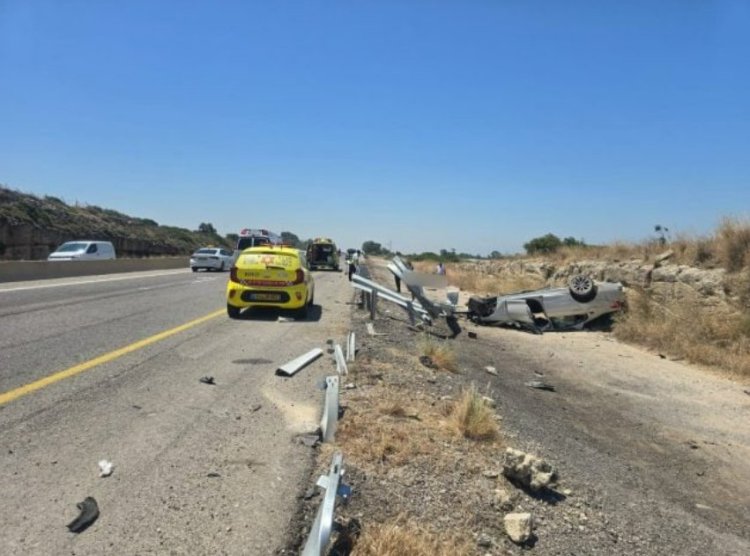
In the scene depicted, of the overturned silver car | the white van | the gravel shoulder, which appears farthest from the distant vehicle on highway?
the gravel shoulder

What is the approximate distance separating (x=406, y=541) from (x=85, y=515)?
77.9 inches

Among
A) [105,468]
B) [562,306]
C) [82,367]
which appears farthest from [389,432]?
[562,306]

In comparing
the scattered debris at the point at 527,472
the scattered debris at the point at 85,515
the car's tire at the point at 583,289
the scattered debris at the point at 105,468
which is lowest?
the scattered debris at the point at 527,472

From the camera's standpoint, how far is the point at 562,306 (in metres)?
17.8

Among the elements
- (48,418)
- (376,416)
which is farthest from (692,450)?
(48,418)

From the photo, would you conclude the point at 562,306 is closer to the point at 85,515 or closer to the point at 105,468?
the point at 105,468

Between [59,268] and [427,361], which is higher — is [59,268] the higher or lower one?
the higher one

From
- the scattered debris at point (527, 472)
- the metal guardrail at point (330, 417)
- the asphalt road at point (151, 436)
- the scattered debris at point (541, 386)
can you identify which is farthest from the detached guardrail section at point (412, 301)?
the scattered debris at point (527, 472)

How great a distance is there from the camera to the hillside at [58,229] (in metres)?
38.8

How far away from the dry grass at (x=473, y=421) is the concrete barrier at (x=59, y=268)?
21.6 metres

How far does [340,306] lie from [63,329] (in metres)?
8.89

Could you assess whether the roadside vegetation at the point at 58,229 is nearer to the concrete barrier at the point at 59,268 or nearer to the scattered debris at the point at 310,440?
the concrete barrier at the point at 59,268

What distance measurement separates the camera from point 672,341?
14305 millimetres

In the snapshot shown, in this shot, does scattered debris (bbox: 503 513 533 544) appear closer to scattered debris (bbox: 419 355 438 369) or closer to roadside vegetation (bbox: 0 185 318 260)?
Answer: scattered debris (bbox: 419 355 438 369)
